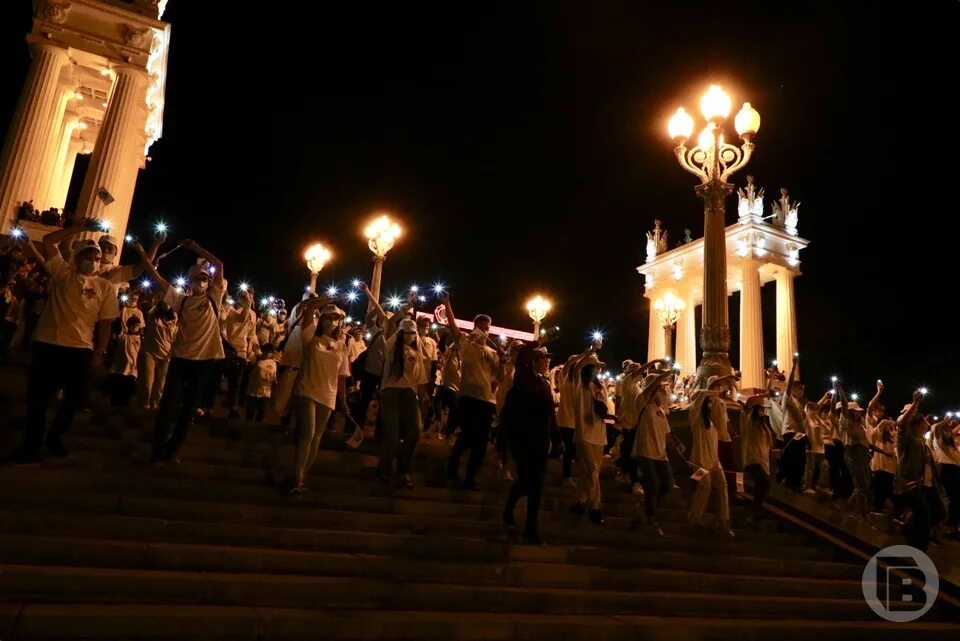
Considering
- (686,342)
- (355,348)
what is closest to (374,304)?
(355,348)

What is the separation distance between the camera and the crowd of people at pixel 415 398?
6.76 m

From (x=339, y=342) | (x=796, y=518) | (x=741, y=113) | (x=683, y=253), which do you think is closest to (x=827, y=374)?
(x=683, y=253)

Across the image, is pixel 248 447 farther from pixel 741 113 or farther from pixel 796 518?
pixel 741 113

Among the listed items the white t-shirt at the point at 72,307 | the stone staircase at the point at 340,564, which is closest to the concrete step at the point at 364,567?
the stone staircase at the point at 340,564

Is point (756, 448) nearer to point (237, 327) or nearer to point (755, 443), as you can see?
point (755, 443)

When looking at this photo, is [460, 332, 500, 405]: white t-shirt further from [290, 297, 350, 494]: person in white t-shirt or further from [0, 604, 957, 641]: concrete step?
[0, 604, 957, 641]: concrete step

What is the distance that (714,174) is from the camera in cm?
1430

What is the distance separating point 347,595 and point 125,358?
6.60 metres

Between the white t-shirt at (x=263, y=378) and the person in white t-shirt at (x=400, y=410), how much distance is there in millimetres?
3936

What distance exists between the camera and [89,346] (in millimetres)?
6531

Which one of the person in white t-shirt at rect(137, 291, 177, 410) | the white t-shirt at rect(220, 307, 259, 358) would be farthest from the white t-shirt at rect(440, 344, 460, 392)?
the person in white t-shirt at rect(137, 291, 177, 410)

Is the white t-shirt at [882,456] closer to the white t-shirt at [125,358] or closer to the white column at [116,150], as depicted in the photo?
the white t-shirt at [125,358]

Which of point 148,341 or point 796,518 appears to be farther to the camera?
point 796,518

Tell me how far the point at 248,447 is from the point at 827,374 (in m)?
52.1
